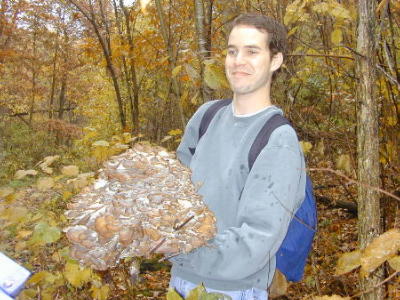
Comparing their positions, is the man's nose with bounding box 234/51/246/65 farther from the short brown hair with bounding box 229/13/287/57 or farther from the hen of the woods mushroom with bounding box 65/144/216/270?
the hen of the woods mushroom with bounding box 65/144/216/270

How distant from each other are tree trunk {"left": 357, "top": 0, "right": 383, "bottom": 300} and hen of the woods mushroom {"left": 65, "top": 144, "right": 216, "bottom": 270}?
3.04 ft

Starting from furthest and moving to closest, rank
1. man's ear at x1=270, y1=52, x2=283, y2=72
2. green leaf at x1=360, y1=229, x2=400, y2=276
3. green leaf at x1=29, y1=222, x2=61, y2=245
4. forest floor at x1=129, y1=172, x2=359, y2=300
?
forest floor at x1=129, y1=172, x2=359, y2=300 < green leaf at x1=29, y1=222, x2=61, y2=245 < man's ear at x1=270, y1=52, x2=283, y2=72 < green leaf at x1=360, y1=229, x2=400, y2=276

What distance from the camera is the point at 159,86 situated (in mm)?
A: 13094

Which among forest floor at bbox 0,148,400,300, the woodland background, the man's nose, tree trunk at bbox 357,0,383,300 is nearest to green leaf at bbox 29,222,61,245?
the woodland background

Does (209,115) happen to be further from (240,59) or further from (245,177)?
(245,177)

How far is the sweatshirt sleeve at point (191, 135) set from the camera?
2.37 metres

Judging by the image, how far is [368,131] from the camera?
1850 mm

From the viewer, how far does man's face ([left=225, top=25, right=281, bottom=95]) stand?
6.56 ft

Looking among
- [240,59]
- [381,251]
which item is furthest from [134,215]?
[240,59]

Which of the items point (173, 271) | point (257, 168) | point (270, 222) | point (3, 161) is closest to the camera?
point (270, 222)

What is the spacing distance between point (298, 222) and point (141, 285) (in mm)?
3909

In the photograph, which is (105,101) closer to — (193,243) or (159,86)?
(159,86)

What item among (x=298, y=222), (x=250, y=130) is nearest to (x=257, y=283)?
(x=298, y=222)

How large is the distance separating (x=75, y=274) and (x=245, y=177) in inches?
61.3
